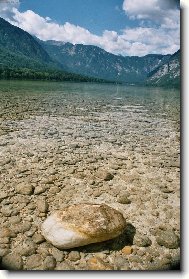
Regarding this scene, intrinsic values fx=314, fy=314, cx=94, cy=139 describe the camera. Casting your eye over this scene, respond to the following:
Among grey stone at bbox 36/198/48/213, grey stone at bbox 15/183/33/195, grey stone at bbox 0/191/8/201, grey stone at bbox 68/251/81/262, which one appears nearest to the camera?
grey stone at bbox 68/251/81/262

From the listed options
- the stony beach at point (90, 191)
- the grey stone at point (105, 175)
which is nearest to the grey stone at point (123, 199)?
the stony beach at point (90, 191)

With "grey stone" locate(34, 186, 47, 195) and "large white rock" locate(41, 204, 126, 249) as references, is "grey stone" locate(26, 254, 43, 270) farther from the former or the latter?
"grey stone" locate(34, 186, 47, 195)

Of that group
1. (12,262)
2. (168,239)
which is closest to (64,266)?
(12,262)

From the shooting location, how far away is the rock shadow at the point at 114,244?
4250mm

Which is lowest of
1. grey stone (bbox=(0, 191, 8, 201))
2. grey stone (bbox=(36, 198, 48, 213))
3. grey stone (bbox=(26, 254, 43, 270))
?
grey stone (bbox=(26, 254, 43, 270))

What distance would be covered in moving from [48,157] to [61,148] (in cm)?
121

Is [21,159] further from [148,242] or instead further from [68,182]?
[148,242]

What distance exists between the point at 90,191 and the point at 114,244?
2.01 m

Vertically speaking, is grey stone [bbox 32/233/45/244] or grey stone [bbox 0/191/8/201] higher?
grey stone [bbox 0/191/8/201]

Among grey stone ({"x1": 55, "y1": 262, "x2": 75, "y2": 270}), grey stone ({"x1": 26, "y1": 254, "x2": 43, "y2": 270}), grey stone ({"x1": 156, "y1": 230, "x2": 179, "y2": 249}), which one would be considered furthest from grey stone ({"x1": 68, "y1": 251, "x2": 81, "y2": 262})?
grey stone ({"x1": 156, "y1": 230, "x2": 179, "y2": 249})

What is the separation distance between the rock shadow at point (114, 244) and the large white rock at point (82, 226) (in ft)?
0.41

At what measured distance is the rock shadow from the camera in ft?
13.9

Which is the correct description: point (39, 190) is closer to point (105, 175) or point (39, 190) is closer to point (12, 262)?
point (105, 175)

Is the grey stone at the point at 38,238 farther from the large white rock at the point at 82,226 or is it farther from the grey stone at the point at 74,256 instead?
the grey stone at the point at 74,256
